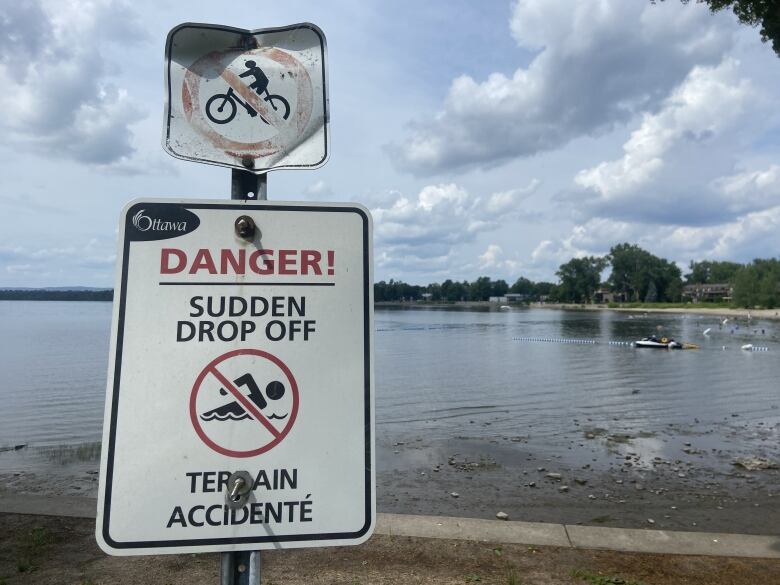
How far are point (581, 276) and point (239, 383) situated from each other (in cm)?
17531

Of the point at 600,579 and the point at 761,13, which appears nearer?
the point at 600,579

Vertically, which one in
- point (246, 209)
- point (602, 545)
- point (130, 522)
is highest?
point (246, 209)

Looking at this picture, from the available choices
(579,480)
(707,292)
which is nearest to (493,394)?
(579,480)

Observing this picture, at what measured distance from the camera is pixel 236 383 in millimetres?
1365

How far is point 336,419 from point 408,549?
3.90 m

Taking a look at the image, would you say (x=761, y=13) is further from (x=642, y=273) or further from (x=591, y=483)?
(x=642, y=273)

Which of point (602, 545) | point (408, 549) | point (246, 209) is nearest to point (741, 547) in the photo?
point (602, 545)

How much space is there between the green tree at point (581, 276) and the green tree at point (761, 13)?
165m

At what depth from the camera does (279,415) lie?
1379mm

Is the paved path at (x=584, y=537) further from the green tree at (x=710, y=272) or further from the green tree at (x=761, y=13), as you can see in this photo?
the green tree at (x=710, y=272)

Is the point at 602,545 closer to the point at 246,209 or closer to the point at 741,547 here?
the point at 741,547

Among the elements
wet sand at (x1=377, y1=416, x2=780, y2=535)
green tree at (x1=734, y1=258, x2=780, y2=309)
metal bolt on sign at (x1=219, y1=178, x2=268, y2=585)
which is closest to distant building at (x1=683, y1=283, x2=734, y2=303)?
green tree at (x1=734, y1=258, x2=780, y2=309)

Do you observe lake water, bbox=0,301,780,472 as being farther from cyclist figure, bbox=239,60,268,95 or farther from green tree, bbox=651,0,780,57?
cyclist figure, bbox=239,60,268,95

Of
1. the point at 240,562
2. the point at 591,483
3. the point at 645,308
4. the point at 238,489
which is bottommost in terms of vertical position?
the point at 591,483
